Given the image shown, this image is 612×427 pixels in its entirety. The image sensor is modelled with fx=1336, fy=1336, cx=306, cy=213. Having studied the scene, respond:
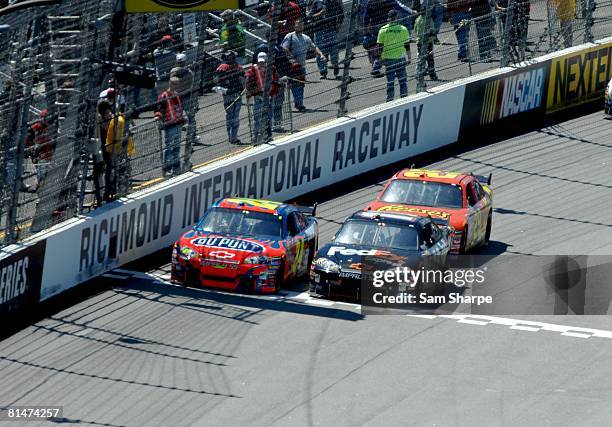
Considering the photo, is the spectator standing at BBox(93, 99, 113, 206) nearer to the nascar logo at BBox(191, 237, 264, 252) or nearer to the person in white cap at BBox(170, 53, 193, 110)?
the person in white cap at BBox(170, 53, 193, 110)

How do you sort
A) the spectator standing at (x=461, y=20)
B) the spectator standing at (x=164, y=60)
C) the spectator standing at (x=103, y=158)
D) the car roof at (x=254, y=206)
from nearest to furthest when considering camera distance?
the car roof at (x=254, y=206) < the spectator standing at (x=103, y=158) < the spectator standing at (x=164, y=60) < the spectator standing at (x=461, y=20)

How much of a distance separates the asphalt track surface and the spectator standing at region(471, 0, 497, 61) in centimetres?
855

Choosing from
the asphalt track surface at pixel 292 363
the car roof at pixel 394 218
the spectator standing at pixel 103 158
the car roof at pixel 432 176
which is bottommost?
the asphalt track surface at pixel 292 363

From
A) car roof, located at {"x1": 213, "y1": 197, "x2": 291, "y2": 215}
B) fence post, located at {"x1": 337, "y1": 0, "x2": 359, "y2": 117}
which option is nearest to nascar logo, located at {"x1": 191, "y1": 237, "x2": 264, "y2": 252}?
car roof, located at {"x1": 213, "y1": 197, "x2": 291, "y2": 215}

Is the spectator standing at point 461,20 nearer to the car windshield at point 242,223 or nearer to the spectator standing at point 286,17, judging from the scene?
the spectator standing at point 286,17

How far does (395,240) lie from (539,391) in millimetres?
5116

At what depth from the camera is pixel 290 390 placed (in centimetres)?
1537

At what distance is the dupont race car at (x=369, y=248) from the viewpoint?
19.3 metres

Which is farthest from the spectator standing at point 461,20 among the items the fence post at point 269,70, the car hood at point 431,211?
the car hood at point 431,211

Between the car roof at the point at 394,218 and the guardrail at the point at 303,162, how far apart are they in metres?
3.53

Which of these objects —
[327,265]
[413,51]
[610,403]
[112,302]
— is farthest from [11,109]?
[413,51]

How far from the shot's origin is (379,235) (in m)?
20.1

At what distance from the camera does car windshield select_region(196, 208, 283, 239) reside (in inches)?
810

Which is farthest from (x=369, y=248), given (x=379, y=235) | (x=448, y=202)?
(x=448, y=202)
